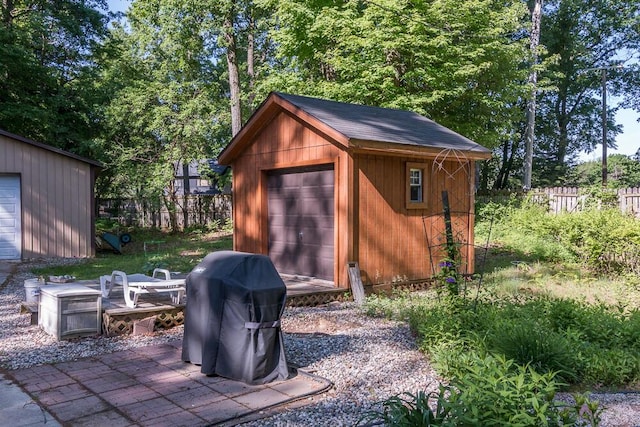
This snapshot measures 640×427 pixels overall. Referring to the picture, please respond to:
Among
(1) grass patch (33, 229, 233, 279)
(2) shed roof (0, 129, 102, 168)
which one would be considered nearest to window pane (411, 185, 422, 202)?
(1) grass patch (33, 229, 233, 279)

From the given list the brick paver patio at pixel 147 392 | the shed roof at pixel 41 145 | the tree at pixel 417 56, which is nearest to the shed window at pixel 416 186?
the brick paver patio at pixel 147 392

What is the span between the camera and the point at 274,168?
31.5 feet

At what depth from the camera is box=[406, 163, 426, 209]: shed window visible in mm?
9086

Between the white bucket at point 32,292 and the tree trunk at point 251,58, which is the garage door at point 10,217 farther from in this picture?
the tree trunk at point 251,58

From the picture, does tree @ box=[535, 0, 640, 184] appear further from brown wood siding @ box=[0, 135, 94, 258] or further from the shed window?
brown wood siding @ box=[0, 135, 94, 258]

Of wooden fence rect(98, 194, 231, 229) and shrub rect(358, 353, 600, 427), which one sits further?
wooden fence rect(98, 194, 231, 229)

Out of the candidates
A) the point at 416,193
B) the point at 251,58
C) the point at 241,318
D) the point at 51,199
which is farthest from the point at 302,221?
the point at 251,58

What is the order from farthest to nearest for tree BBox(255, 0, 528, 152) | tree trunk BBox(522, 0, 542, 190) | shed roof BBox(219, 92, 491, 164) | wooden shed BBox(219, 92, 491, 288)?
tree trunk BBox(522, 0, 542, 190), tree BBox(255, 0, 528, 152), wooden shed BBox(219, 92, 491, 288), shed roof BBox(219, 92, 491, 164)

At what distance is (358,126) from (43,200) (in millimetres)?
9285

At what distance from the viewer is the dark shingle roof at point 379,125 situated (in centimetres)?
828

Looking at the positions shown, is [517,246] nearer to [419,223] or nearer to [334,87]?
[419,223]

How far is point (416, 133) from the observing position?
31.2ft

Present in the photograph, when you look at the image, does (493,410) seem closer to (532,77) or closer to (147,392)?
(147,392)

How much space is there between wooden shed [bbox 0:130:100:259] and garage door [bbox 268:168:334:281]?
6.77 m
